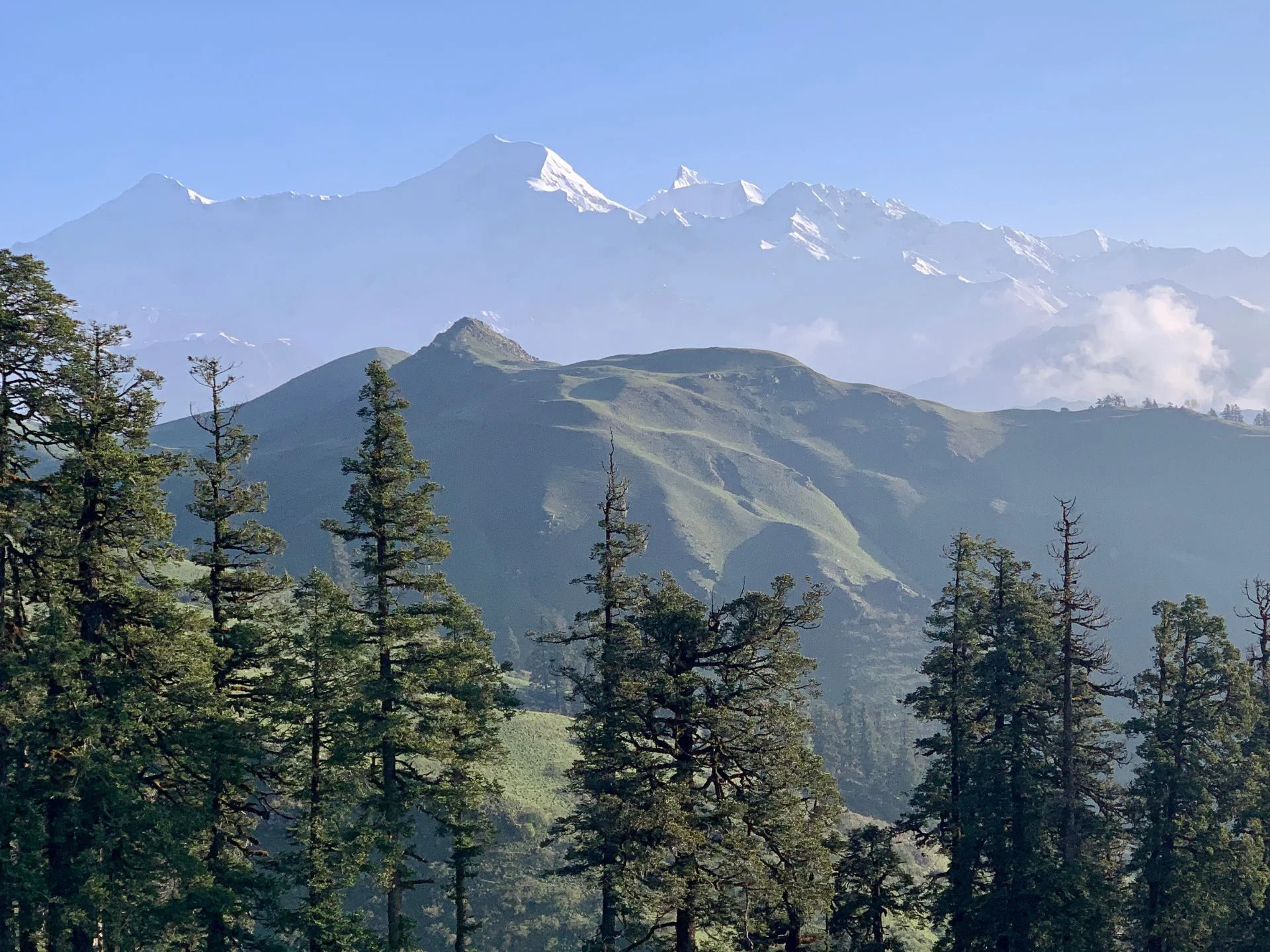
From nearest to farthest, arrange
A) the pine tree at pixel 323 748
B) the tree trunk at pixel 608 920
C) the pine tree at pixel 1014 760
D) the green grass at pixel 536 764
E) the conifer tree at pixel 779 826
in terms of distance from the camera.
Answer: the conifer tree at pixel 779 826
the pine tree at pixel 323 748
the tree trunk at pixel 608 920
the pine tree at pixel 1014 760
the green grass at pixel 536 764

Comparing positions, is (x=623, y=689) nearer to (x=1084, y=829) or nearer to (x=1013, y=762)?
(x=1013, y=762)

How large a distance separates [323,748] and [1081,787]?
2589 centimetres

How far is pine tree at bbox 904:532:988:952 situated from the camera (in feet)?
111

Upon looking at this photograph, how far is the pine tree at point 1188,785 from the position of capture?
105 feet

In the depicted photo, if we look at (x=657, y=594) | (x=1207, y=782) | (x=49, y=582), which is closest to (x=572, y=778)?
(x=657, y=594)

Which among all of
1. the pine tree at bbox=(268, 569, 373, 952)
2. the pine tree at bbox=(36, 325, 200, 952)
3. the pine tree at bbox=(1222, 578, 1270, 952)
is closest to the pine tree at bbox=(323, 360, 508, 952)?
the pine tree at bbox=(268, 569, 373, 952)

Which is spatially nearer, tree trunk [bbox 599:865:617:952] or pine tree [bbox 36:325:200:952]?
pine tree [bbox 36:325:200:952]

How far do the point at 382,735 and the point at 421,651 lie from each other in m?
2.69

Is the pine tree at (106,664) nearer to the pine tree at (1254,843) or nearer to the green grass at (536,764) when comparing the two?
the pine tree at (1254,843)

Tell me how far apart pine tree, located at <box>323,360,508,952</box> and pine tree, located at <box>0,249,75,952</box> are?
785 cm

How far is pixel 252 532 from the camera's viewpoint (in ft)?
93.5

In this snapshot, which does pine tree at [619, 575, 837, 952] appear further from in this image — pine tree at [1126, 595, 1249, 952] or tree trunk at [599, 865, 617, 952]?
pine tree at [1126, 595, 1249, 952]

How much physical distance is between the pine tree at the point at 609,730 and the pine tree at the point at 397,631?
402 cm

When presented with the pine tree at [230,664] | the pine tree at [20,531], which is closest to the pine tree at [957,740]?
the pine tree at [230,664]
